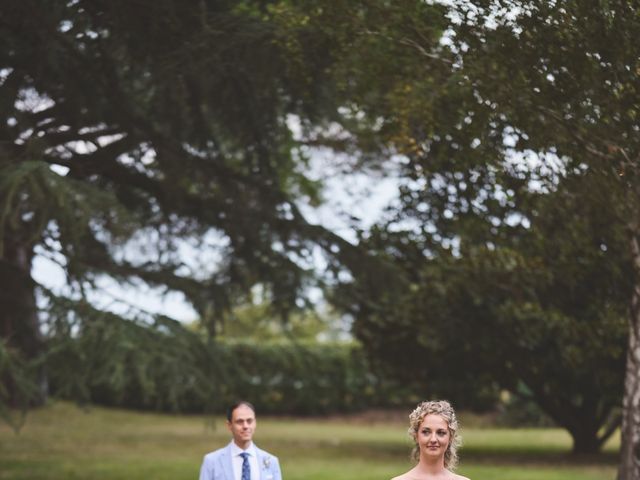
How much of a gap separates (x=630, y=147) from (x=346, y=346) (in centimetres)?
2593

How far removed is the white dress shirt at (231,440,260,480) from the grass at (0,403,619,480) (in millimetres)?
6622

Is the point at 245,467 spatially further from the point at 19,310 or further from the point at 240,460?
the point at 19,310

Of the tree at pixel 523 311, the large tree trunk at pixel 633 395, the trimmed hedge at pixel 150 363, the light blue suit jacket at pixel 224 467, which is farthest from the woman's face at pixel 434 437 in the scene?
the trimmed hedge at pixel 150 363

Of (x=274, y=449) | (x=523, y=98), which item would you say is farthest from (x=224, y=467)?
(x=274, y=449)

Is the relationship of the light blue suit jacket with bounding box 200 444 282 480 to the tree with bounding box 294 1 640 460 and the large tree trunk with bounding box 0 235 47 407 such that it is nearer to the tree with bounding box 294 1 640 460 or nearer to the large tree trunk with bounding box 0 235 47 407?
the tree with bounding box 294 1 640 460

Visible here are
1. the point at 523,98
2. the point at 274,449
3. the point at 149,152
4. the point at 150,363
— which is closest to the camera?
the point at 523,98

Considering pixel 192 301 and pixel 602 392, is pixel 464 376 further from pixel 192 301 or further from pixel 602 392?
pixel 192 301

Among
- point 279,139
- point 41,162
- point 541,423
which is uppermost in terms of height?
point 279,139

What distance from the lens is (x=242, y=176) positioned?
46.4ft

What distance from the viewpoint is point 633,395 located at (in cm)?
1079

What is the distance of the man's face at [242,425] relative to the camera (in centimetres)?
657

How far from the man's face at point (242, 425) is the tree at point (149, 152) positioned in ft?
13.5

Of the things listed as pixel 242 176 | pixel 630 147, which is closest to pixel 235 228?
pixel 242 176

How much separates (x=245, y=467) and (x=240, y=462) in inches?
1.8
